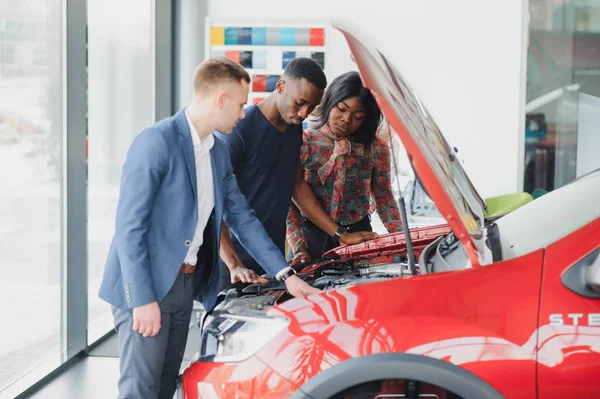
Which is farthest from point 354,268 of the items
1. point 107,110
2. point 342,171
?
point 107,110

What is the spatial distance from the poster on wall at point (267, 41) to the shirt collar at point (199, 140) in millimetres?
3878

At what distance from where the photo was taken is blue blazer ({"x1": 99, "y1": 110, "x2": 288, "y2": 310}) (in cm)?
252

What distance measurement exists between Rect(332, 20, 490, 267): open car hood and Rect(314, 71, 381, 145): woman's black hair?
983 mm

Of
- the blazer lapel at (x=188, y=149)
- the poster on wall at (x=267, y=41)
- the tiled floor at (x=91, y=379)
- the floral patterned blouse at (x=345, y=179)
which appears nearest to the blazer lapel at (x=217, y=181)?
the blazer lapel at (x=188, y=149)

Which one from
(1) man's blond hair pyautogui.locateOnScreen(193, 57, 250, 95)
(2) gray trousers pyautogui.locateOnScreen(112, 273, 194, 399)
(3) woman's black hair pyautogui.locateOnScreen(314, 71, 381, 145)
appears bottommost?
(2) gray trousers pyautogui.locateOnScreen(112, 273, 194, 399)

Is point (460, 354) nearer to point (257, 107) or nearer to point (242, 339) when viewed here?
point (242, 339)

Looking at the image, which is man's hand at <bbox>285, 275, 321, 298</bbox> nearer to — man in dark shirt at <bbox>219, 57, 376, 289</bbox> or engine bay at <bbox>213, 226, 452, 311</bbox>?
engine bay at <bbox>213, 226, 452, 311</bbox>

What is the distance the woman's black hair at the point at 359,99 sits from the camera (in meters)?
3.49

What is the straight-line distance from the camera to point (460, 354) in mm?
2078

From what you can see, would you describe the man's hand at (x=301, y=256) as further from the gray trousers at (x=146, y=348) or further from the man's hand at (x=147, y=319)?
the man's hand at (x=147, y=319)

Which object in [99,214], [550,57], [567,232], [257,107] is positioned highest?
[550,57]

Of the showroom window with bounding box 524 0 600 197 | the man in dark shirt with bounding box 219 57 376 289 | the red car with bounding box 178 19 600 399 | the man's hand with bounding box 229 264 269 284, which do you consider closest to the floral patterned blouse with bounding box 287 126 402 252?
the man in dark shirt with bounding box 219 57 376 289

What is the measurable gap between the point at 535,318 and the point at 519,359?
0.40 feet

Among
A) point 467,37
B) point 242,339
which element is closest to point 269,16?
point 467,37
